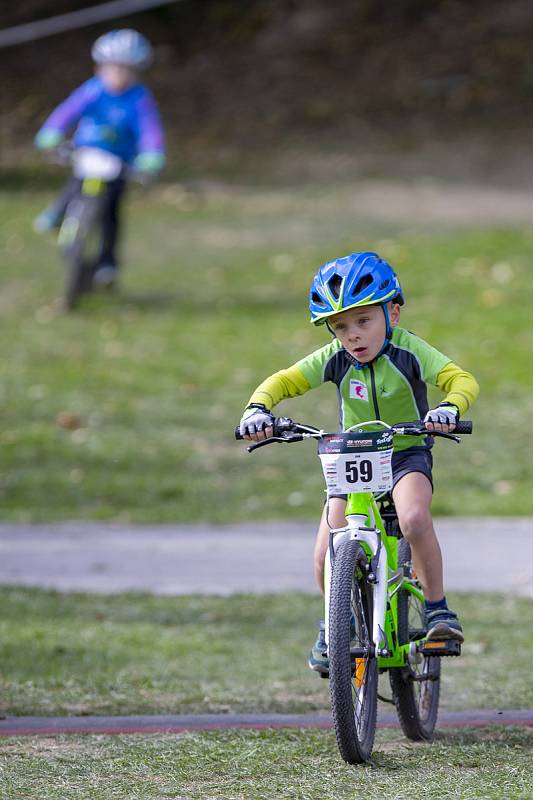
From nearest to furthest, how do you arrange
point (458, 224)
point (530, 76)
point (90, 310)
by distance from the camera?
point (90, 310)
point (458, 224)
point (530, 76)

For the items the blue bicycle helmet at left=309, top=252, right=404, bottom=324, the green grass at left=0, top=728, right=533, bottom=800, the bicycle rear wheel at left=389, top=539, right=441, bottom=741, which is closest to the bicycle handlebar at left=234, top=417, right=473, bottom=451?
the blue bicycle helmet at left=309, top=252, right=404, bottom=324

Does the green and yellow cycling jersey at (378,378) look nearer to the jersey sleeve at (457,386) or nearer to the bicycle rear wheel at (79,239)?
the jersey sleeve at (457,386)

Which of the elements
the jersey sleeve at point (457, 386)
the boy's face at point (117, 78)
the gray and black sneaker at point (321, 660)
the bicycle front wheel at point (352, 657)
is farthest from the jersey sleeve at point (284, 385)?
the boy's face at point (117, 78)

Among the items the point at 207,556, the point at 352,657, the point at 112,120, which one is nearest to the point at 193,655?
the point at 207,556

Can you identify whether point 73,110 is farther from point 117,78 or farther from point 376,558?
point 376,558

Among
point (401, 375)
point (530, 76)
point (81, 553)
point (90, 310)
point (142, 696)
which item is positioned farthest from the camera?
point (530, 76)

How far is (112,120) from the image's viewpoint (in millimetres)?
14258

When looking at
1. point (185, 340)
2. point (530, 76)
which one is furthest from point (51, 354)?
point (530, 76)

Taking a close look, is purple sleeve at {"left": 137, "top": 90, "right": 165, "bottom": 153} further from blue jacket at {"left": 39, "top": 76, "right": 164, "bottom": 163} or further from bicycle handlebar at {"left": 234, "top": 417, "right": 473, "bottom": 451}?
bicycle handlebar at {"left": 234, "top": 417, "right": 473, "bottom": 451}

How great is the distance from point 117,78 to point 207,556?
23.1 ft

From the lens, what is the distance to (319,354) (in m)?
5.07

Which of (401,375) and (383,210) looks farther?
(383,210)

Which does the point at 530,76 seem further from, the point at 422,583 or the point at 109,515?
the point at 422,583

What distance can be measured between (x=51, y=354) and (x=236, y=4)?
1628 cm
